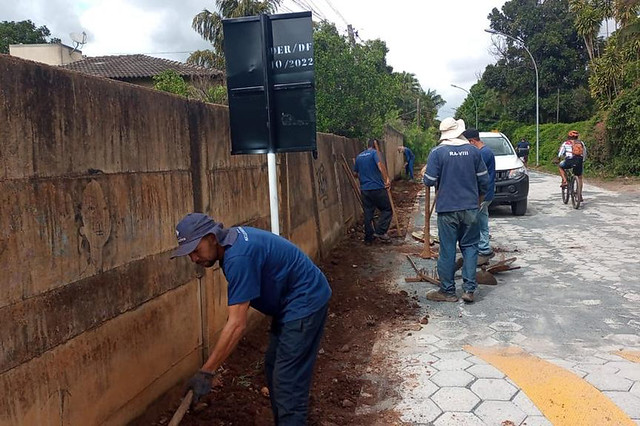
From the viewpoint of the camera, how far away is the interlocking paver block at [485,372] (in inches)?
163

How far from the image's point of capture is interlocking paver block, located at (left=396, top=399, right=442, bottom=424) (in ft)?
11.7

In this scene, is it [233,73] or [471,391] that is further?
[233,73]

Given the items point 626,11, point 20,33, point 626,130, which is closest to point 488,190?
point 626,130

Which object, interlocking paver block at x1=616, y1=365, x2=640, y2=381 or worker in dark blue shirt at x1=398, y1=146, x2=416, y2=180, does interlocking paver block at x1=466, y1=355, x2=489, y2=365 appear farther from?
worker in dark blue shirt at x1=398, y1=146, x2=416, y2=180

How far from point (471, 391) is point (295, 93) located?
2558 millimetres

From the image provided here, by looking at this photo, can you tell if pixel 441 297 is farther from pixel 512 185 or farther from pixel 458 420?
pixel 512 185

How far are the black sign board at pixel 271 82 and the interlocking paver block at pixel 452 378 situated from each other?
2.01 meters

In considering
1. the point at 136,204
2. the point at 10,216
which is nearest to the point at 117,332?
the point at 136,204

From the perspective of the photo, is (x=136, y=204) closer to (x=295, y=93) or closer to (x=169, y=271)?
(x=169, y=271)

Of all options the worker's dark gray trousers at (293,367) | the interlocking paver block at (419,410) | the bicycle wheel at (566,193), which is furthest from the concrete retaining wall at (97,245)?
the bicycle wheel at (566,193)

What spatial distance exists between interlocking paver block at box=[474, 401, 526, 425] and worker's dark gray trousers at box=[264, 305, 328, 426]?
49.7 inches

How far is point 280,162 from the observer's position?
6582mm

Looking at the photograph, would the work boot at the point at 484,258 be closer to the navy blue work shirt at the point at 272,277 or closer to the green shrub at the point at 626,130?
the navy blue work shirt at the point at 272,277

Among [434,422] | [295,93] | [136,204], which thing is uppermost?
[295,93]
